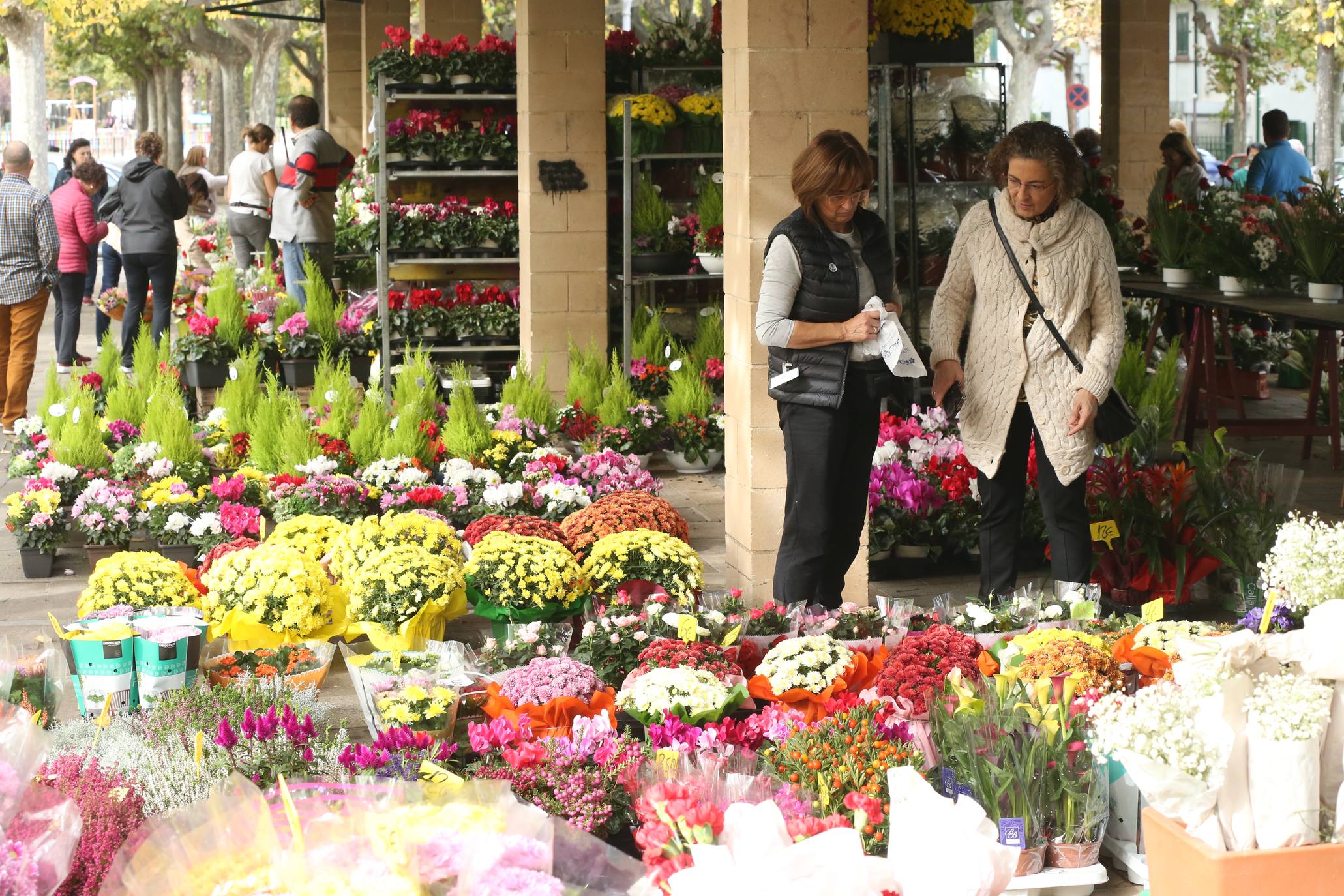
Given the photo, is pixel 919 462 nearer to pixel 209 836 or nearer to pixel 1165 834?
pixel 1165 834

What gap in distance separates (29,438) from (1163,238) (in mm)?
6552

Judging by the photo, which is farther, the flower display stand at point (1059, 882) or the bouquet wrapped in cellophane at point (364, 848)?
the flower display stand at point (1059, 882)

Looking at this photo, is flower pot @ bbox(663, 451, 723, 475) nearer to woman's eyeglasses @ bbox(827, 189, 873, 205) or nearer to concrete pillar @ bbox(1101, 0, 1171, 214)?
woman's eyeglasses @ bbox(827, 189, 873, 205)

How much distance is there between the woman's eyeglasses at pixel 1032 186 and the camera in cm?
482

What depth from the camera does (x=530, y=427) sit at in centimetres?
812

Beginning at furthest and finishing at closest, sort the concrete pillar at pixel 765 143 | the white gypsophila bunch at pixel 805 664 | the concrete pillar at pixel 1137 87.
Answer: the concrete pillar at pixel 1137 87 < the concrete pillar at pixel 765 143 < the white gypsophila bunch at pixel 805 664

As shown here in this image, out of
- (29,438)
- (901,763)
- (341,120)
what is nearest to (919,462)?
(901,763)

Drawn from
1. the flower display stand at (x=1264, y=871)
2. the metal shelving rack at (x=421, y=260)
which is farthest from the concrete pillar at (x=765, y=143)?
the metal shelving rack at (x=421, y=260)

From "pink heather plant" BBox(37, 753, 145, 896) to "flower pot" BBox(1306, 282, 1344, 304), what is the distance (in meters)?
6.99

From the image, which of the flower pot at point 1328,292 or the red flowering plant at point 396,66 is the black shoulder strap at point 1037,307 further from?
the red flowering plant at point 396,66

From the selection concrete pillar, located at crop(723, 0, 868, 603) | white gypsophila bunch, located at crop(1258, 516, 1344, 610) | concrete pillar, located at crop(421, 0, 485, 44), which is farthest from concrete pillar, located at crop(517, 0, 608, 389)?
white gypsophila bunch, located at crop(1258, 516, 1344, 610)

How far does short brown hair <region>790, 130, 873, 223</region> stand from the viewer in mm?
4789

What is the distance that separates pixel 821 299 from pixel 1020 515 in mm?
1015

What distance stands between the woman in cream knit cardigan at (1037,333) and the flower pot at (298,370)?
6398 millimetres
